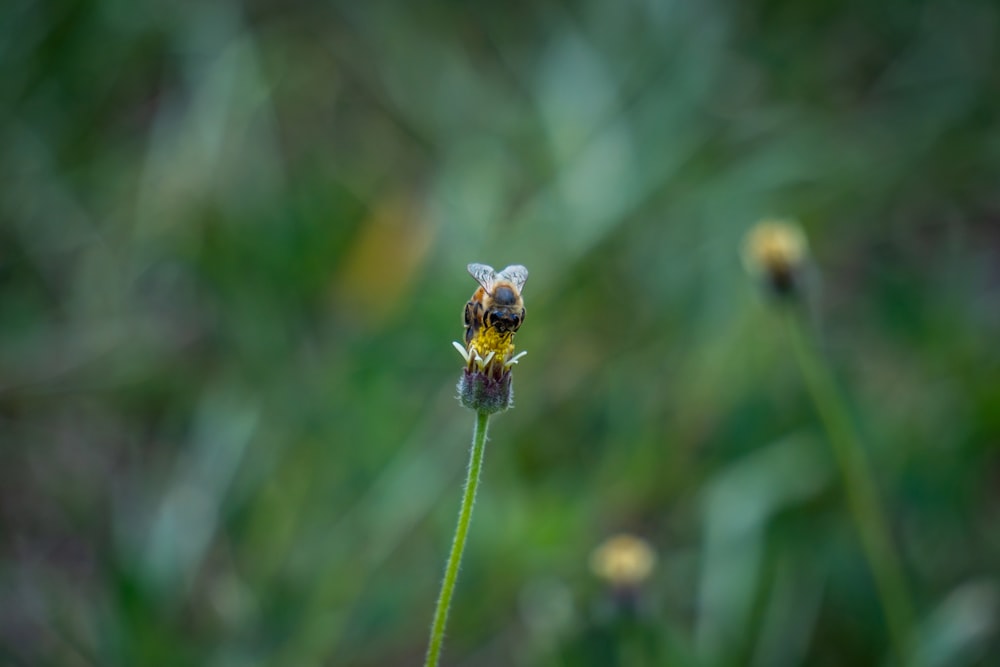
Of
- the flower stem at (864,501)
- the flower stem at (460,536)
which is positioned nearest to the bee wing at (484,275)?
the flower stem at (460,536)

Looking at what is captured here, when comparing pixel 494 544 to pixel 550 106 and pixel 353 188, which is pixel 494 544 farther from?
pixel 550 106

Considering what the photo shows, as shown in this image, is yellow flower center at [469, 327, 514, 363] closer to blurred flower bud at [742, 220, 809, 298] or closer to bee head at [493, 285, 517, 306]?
bee head at [493, 285, 517, 306]

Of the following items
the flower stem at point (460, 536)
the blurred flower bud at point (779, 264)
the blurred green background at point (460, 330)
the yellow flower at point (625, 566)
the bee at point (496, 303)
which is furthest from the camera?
the blurred green background at point (460, 330)

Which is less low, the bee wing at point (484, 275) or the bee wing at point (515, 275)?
the bee wing at point (484, 275)

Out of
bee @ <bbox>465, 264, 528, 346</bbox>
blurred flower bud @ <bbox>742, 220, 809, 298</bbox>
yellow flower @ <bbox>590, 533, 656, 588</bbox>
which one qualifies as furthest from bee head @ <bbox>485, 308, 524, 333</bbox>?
blurred flower bud @ <bbox>742, 220, 809, 298</bbox>

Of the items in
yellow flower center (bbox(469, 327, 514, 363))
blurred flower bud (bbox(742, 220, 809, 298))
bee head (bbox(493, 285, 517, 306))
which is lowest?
yellow flower center (bbox(469, 327, 514, 363))

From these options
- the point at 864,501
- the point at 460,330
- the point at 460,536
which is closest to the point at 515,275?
the point at 460,536

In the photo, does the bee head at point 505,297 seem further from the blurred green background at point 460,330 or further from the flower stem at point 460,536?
the blurred green background at point 460,330
